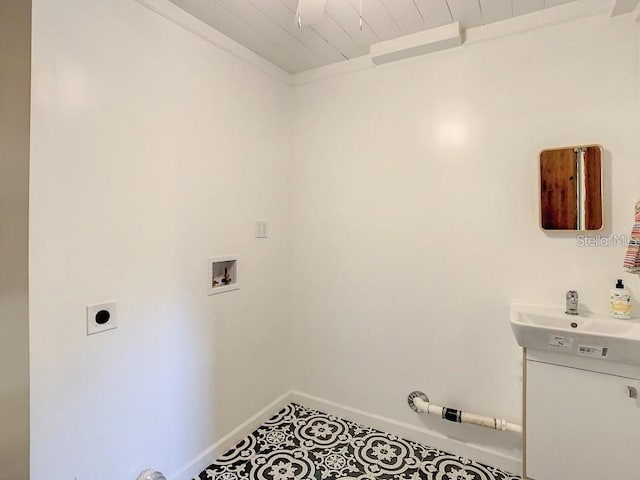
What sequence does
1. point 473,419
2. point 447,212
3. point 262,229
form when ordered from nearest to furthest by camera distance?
1. point 473,419
2. point 447,212
3. point 262,229

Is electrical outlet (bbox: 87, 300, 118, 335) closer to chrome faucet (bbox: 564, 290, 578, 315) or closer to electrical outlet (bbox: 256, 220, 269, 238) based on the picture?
electrical outlet (bbox: 256, 220, 269, 238)

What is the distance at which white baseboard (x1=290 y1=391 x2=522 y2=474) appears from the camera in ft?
5.97

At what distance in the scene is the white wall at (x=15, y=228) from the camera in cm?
120

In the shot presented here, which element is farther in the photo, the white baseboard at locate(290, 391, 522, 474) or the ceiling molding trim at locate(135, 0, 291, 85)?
the white baseboard at locate(290, 391, 522, 474)

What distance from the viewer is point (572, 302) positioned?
1602 millimetres

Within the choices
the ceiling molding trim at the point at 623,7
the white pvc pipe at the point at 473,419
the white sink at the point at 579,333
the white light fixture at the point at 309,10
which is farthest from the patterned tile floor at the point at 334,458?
the ceiling molding trim at the point at 623,7

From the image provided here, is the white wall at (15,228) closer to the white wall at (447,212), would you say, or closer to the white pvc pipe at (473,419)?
the white wall at (447,212)

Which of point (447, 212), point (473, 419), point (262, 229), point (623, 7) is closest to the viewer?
point (623, 7)

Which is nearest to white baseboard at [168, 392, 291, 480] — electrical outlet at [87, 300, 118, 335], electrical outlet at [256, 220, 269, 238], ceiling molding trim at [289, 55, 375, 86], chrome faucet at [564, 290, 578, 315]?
electrical outlet at [87, 300, 118, 335]

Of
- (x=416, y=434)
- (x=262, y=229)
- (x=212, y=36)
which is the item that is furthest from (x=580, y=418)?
(x=212, y=36)

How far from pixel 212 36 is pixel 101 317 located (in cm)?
150

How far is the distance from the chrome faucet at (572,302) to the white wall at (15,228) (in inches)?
86.8

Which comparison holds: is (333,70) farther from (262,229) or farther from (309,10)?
(262,229)

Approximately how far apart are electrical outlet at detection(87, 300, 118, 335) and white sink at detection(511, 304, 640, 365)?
1.71 m
